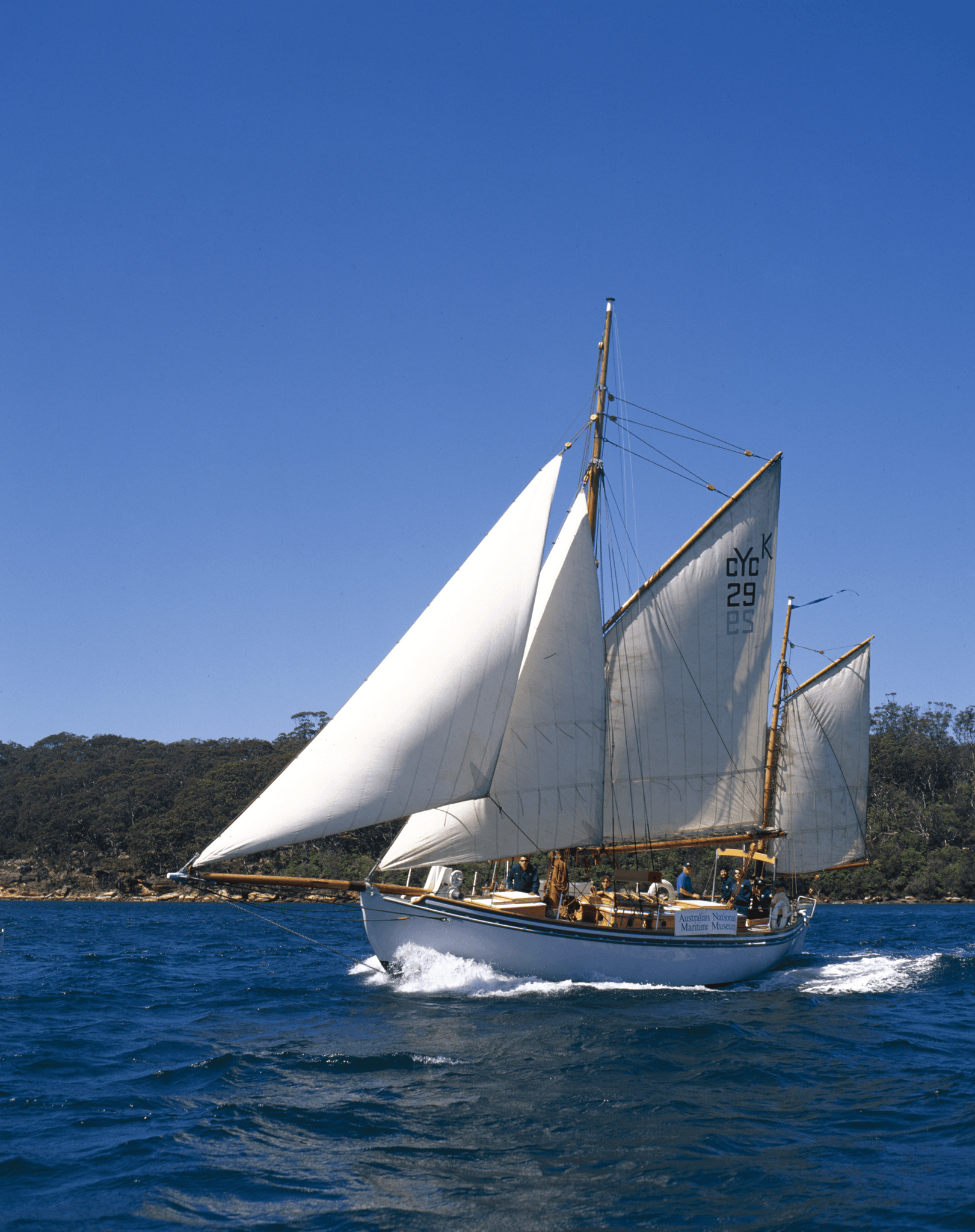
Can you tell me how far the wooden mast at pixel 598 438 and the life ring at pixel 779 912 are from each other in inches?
471

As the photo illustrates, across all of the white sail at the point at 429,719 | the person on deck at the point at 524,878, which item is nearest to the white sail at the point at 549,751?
the person on deck at the point at 524,878

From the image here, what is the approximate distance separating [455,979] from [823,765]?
60.1 ft

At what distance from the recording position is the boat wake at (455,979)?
855 inches

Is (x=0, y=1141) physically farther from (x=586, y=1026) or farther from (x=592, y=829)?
(x=592, y=829)

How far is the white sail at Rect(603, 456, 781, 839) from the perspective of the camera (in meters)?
27.6

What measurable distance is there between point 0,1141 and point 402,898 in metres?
11.4

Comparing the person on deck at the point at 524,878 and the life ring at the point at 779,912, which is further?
the life ring at the point at 779,912

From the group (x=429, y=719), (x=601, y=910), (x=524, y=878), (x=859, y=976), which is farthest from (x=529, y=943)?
(x=859, y=976)

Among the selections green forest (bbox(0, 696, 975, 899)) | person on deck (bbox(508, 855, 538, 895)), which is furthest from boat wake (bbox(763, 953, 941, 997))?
green forest (bbox(0, 696, 975, 899))

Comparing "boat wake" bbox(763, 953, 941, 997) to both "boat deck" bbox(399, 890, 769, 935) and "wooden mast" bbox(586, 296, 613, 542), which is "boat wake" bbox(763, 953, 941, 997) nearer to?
"boat deck" bbox(399, 890, 769, 935)

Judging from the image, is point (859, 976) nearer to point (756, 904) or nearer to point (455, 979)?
point (756, 904)

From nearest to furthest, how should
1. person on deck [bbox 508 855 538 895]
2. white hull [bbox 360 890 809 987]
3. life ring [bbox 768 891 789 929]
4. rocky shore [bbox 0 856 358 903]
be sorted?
white hull [bbox 360 890 809 987]
person on deck [bbox 508 855 538 895]
life ring [bbox 768 891 789 929]
rocky shore [bbox 0 856 358 903]

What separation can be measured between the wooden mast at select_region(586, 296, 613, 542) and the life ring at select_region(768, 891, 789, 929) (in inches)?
471

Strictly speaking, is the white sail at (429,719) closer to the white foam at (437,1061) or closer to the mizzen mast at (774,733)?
the white foam at (437,1061)
